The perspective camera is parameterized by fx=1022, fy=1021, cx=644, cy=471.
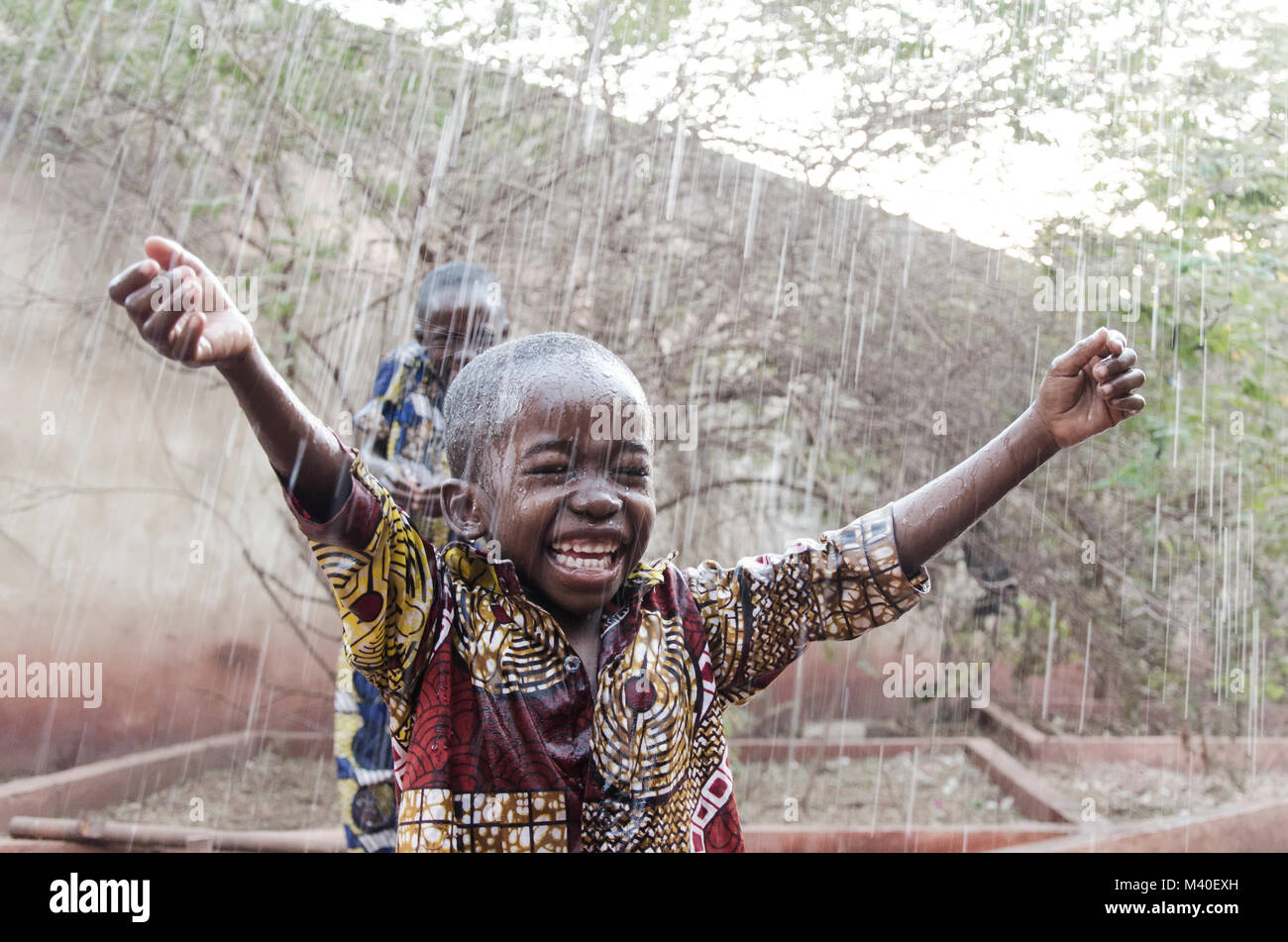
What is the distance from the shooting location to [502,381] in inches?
71.0

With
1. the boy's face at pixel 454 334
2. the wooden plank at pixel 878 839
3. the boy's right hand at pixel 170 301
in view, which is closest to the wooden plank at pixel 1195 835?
the wooden plank at pixel 878 839

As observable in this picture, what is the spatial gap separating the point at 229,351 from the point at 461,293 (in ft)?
7.61

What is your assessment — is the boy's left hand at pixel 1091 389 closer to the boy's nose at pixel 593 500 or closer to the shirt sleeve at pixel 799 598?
the shirt sleeve at pixel 799 598

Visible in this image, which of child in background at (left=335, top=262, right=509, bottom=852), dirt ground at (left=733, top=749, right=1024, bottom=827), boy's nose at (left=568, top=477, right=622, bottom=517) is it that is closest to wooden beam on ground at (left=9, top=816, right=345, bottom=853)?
child in background at (left=335, top=262, right=509, bottom=852)

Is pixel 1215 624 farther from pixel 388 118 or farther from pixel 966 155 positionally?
pixel 388 118

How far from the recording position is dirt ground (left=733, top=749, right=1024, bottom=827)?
554 centimetres

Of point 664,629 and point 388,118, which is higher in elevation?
point 388,118

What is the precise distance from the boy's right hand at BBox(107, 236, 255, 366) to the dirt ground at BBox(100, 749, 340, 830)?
185 inches

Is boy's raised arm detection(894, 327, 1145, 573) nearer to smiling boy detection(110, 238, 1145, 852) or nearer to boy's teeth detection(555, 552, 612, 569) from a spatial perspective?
smiling boy detection(110, 238, 1145, 852)

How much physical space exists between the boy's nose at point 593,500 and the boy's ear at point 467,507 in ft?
0.62

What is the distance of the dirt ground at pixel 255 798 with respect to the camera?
17.6 feet

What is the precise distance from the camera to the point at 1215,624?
5.64 m
